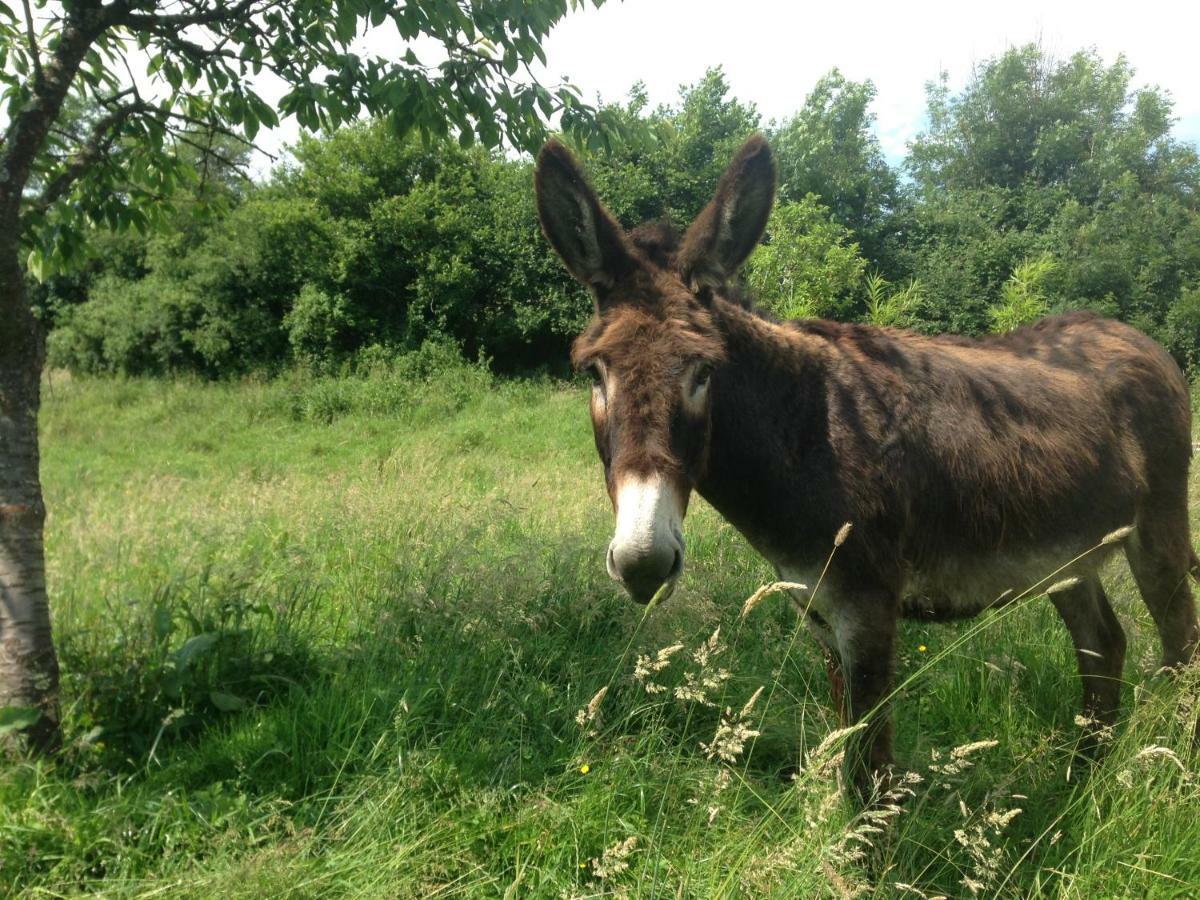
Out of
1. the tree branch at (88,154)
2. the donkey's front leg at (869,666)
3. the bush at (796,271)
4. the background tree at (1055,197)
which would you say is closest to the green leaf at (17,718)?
the tree branch at (88,154)

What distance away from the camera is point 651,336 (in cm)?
199

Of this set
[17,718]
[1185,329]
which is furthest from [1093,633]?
[1185,329]

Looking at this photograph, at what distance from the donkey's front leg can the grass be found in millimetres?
210

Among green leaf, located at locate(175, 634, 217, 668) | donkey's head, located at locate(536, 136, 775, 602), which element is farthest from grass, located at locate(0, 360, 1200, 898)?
donkey's head, located at locate(536, 136, 775, 602)

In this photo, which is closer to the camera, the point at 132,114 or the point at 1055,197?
the point at 132,114

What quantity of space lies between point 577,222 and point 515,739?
1.88 metres

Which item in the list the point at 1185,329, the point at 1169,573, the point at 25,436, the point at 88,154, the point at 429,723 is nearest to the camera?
the point at 25,436

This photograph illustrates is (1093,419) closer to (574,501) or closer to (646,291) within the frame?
(646,291)

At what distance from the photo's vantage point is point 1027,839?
224 centimetres

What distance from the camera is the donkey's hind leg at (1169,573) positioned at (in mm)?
3061

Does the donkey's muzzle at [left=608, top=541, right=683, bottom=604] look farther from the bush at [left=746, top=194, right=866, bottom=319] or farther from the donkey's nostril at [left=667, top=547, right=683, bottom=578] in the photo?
the bush at [left=746, top=194, right=866, bottom=319]

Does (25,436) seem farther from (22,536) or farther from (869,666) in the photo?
(869,666)

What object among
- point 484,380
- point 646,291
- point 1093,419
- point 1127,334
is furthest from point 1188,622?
point 484,380

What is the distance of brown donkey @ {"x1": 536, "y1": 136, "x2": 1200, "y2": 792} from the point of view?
6.38 feet
